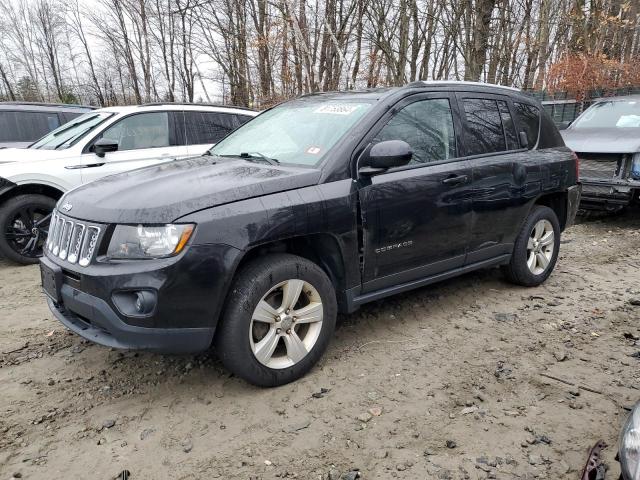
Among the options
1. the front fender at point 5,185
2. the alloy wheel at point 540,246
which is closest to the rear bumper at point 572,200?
the alloy wheel at point 540,246

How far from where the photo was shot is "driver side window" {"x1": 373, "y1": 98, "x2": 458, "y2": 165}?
343cm

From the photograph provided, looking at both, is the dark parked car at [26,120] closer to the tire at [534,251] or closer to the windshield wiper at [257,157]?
the windshield wiper at [257,157]

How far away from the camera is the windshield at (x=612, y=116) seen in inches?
309

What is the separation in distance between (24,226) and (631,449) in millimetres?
6056

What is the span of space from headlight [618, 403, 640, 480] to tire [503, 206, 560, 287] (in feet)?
9.05

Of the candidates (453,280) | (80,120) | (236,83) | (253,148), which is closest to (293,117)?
(253,148)

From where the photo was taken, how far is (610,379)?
120 inches

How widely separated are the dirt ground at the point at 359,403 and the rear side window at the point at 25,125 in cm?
516

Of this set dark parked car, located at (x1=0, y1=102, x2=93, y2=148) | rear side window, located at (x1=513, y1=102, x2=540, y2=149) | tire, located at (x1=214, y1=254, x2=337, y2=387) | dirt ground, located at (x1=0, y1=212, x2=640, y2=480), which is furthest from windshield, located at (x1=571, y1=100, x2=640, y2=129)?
dark parked car, located at (x1=0, y1=102, x2=93, y2=148)

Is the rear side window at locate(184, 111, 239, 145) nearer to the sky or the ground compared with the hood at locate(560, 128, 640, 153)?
nearer to the sky

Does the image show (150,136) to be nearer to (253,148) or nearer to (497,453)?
(253,148)

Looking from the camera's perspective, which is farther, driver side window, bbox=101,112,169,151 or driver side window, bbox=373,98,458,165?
driver side window, bbox=101,112,169,151

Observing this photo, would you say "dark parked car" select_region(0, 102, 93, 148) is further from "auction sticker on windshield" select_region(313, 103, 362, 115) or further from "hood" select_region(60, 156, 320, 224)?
"auction sticker on windshield" select_region(313, 103, 362, 115)

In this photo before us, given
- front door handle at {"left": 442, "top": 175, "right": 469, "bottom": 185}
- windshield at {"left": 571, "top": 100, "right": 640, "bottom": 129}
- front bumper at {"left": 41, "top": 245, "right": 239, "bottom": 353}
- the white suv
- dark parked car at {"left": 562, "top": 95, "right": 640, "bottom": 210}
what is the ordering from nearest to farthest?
front bumper at {"left": 41, "top": 245, "right": 239, "bottom": 353}, front door handle at {"left": 442, "top": 175, "right": 469, "bottom": 185}, the white suv, dark parked car at {"left": 562, "top": 95, "right": 640, "bottom": 210}, windshield at {"left": 571, "top": 100, "right": 640, "bottom": 129}
